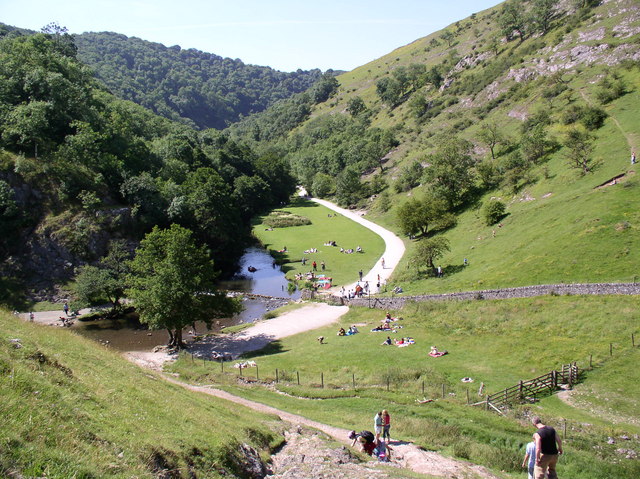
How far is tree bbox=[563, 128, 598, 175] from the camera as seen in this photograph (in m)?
60.3

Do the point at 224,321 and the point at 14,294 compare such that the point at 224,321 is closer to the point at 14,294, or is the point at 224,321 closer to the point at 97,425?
the point at 14,294

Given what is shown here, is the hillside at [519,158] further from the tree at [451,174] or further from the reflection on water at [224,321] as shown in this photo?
the reflection on water at [224,321]

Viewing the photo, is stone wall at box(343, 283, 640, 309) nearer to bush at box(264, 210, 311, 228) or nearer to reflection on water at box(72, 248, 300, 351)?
reflection on water at box(72, 248, 300, 351)

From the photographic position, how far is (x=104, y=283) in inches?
2016

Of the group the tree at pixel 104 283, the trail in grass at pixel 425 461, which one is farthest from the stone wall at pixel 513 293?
the tree at pixel 104 283

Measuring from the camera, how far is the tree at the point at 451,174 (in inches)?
3147

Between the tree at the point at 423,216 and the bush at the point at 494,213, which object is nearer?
the bush at the point at 494,213

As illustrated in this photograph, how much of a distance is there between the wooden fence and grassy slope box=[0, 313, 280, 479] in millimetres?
13248

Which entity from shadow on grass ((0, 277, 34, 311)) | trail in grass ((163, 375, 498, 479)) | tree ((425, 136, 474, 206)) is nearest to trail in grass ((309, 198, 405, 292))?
tree ((425, 136, 474, 206))

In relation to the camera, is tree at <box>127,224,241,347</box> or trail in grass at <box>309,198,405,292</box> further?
trail in grass at <box>309,198,405,292</box>

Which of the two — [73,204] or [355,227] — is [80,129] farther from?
[355,227]

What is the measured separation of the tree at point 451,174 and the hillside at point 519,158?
0.26 meters

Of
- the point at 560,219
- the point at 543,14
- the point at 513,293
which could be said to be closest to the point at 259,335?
the point at 513,293

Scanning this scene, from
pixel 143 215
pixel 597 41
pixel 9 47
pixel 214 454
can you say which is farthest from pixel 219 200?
pixel 597 41
